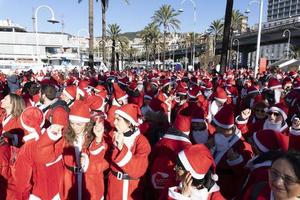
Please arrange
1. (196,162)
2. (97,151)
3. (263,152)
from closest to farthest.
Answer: (196,162)
(263,152)
(97,151)

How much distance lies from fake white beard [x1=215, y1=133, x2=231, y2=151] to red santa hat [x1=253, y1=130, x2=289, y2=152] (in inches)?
29.8

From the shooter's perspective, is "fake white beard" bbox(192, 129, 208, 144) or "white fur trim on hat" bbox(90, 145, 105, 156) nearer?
"white fur trim on hat" bbox(90, 145, 105, 156)

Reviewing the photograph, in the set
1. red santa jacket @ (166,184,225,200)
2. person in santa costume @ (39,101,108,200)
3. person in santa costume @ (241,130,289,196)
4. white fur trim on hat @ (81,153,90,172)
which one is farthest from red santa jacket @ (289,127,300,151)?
white fur trim on hat @ (81,153,90,172)

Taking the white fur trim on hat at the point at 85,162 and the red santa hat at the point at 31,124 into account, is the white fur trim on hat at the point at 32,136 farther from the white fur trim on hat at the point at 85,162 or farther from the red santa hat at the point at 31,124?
the white fur trim on hat at the point at 85,162

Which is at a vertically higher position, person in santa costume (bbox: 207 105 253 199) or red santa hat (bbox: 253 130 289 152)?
red santa hat (bbox: 253 130 289 152)

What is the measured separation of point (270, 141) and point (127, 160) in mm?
1404

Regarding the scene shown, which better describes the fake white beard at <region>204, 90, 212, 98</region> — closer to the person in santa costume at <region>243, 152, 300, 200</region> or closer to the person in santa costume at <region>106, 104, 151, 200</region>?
the person in santa costume at <region>106, 104, 151, 200</region>

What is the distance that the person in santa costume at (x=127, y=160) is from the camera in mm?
3654

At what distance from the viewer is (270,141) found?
11.2ft

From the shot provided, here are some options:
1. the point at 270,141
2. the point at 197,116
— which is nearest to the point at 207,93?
the point at 197,116

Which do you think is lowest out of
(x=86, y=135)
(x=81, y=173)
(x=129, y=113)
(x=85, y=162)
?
(x=81, y=173)

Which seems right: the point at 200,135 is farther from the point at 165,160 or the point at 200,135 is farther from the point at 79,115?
the point at 79,115

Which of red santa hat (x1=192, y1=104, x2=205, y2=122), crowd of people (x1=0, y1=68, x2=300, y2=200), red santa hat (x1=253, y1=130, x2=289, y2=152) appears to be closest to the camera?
crowd of people (x1=0, y1=68, x2=300, y2=200)

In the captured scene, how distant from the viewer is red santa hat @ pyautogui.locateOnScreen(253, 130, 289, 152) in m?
3.40
